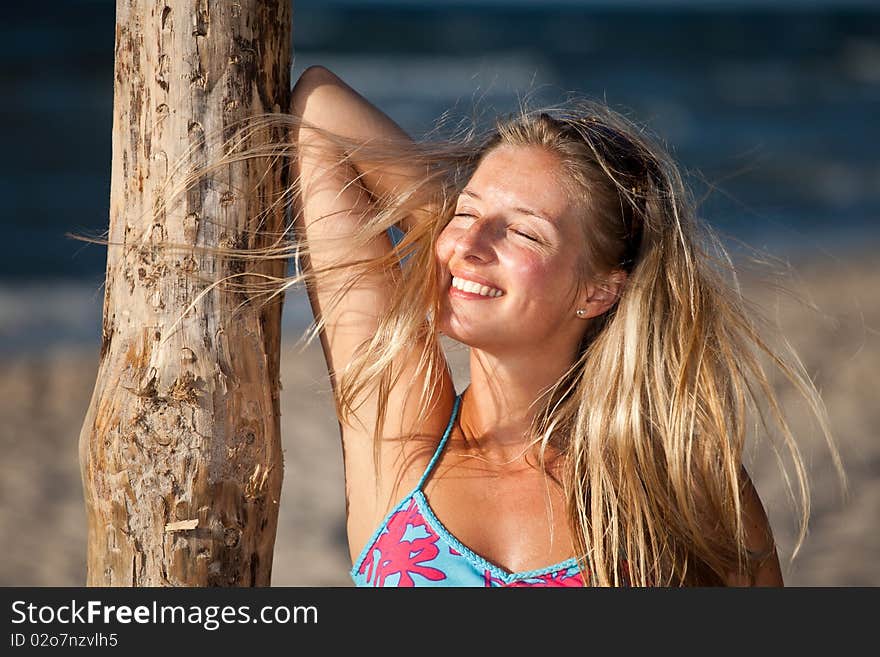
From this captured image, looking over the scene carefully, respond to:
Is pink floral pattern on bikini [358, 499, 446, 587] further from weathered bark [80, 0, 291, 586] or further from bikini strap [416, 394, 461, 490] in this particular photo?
weathered bark [80, 0, 291, 586]

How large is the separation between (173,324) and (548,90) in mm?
11268

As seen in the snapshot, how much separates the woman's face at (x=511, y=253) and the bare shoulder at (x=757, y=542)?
1.98 ft

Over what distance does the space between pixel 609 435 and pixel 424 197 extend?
2.28 feet

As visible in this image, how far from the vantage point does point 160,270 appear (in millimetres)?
2094

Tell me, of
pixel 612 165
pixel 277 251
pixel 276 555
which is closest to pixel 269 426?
pixel 277 251

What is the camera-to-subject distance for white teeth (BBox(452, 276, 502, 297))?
2.32 m

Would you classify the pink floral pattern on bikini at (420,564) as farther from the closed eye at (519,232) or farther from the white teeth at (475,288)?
the closed eye at (519,232)

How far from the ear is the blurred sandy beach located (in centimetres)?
159

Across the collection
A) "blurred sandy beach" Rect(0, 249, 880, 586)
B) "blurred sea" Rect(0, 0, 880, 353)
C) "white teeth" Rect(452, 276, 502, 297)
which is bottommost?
"white teeth" Rect(452, 276, 502, 297)

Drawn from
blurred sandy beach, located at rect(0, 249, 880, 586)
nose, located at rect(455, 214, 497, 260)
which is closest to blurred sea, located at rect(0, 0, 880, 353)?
blurred sandy beach, located at rect(0, 249, 880, 586)

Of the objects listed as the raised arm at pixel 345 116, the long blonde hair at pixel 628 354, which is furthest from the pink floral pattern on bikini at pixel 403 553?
the raised arm at pixel 345 116

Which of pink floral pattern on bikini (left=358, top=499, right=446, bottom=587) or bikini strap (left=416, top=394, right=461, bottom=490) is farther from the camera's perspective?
bikini strap (left=416, top=394, right=461, bottom=490)

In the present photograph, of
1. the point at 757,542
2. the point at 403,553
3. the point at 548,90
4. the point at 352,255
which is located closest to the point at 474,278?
the point at 352,255

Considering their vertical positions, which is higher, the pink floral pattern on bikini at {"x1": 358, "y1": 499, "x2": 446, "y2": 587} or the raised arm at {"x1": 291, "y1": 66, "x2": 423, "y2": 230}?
the raised arm at {"x1": 291, "y1": 66, "x2": 423, "y2": 230}
